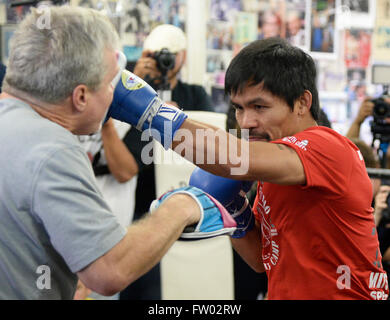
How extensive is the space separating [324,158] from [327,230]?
18 centimetres

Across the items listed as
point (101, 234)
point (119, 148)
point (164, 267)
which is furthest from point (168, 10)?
point (101, 234)

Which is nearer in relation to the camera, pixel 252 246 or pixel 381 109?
pixel 252 246

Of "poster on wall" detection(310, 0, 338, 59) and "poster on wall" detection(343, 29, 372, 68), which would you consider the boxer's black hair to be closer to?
"poster on wall" detection(310, 0, 338, 59)

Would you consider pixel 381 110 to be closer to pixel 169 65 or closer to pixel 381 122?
pixel 381 122

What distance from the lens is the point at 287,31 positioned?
338 cm

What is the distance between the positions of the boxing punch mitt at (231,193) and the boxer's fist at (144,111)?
24cm

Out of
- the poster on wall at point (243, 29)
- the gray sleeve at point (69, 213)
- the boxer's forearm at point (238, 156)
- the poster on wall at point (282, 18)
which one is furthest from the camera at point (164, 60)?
the gray sleeve at point (69, 213)

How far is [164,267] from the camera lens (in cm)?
255

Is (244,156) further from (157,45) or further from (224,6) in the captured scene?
(224,6)

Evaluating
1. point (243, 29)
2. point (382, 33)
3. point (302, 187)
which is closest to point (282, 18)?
point (243, 29)

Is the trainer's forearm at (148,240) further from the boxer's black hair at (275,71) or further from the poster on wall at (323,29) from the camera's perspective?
the poster on wall at (323,29)

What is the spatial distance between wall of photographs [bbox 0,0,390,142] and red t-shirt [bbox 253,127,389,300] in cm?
182

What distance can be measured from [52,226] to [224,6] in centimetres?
251
